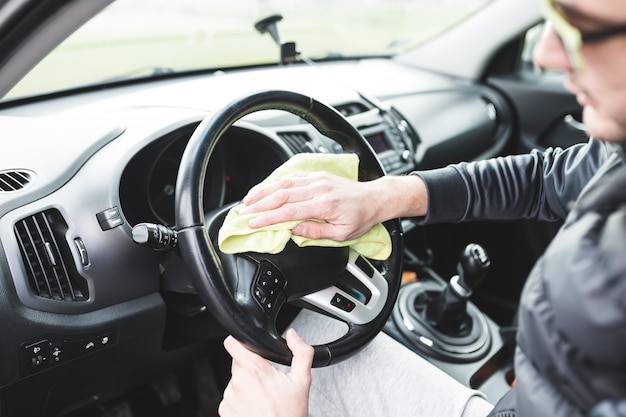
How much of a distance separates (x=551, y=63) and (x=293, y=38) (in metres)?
1.20

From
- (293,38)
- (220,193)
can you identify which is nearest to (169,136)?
(220,193)

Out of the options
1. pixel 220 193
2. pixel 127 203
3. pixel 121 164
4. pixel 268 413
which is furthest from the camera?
pixel 220 193

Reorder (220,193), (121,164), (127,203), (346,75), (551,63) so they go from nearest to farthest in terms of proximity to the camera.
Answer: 1. (551,63)
2. (121,164)
3. (127,203)
4. (220,193)
5. (346,75)

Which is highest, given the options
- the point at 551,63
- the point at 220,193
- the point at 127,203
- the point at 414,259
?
the point at 551,63

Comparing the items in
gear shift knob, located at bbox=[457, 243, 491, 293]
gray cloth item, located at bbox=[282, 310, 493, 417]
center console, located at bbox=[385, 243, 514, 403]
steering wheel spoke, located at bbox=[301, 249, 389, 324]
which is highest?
steering wheel spoke, located at bbox=[301, 249, 389, 324]

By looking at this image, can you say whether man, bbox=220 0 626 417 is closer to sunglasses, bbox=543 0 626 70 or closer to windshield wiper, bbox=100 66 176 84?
sunglasses, bbox=543 0 626 70

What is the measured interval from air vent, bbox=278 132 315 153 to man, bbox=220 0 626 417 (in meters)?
0.35

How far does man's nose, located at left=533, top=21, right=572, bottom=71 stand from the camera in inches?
26.8

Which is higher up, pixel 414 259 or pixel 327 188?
pixel 327 188

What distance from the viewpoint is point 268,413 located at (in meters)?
0.83

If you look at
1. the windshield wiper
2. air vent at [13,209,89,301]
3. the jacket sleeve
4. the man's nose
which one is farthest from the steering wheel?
the windshield wiper

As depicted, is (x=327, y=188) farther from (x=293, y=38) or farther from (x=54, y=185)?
(x=293, y=38)

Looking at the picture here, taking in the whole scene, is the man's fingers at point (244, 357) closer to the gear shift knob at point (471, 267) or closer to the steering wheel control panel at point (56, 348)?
the steering wheel control panel at point (56, 348)

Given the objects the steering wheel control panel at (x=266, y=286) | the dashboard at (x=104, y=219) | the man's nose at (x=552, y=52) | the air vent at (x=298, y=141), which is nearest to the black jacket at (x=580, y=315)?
the man's nose at (x=552, y=52)
